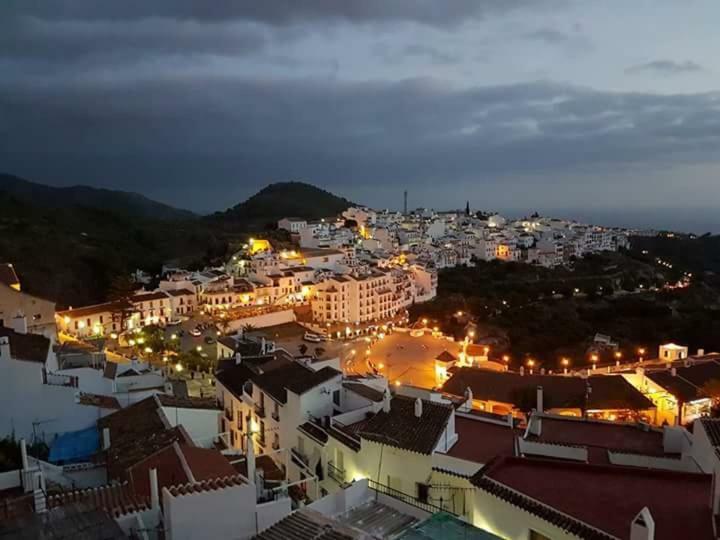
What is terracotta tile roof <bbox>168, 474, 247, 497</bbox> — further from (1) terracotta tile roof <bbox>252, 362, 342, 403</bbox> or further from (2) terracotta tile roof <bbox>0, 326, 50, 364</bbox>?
(2) terracotta tile roof <bbox>0, 326, 50, 364</bbox>

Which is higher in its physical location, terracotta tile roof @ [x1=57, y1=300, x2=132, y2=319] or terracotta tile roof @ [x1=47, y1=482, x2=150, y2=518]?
terracotta tile roof @ [x1=47, y1=482, x2=150, y2=518]

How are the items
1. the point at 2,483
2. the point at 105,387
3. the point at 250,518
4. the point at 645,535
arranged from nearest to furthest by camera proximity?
the point at 645,535, the point at 250,518, the point at 2,483, the point at 105,387

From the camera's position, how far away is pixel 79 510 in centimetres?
584

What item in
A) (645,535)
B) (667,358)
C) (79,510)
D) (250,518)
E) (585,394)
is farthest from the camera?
(667,358)

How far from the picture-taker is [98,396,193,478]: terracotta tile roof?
10.1 metres

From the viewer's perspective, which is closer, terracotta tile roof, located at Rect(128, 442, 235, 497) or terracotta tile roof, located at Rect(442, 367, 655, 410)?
terracotta tile roof, located at Rect(128, 442, 235, 497)

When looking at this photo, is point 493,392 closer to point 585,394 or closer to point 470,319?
point 585,394

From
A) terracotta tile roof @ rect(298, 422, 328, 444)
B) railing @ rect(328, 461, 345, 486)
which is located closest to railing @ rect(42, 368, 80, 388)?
terracotta tile roof @ rect(298, 422, 328, 444)

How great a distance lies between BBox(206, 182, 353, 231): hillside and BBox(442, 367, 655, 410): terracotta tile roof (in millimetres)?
65987

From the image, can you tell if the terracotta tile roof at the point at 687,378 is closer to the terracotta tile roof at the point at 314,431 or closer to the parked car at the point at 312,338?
the terracotta tile roof at the point at 314,431

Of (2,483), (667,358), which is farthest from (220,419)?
(667,358)

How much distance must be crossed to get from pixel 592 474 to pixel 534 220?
9454 cm

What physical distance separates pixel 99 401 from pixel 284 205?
10041 centimetres

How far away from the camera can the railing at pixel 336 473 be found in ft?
35.6
